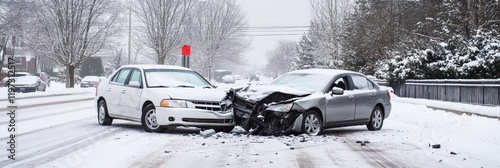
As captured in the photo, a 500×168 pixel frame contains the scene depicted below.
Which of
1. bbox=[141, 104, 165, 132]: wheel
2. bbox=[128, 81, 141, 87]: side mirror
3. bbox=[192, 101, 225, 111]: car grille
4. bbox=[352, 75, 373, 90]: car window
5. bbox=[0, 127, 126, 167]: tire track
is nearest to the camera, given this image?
bbox=[0, 127, 126, 167]: tire track

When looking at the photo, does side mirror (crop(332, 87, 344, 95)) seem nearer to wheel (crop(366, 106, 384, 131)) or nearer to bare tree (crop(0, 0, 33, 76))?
wheel (crop(366, 106, 384, 131))

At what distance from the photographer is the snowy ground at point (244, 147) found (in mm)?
7688

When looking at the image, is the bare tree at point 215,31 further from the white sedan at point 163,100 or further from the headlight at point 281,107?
the headlight at point 281,107

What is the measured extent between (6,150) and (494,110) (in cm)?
1285

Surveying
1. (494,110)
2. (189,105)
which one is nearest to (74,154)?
(189,105)

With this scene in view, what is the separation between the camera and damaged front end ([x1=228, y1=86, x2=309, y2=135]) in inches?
418

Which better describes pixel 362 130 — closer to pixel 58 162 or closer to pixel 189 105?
pixel 189 105

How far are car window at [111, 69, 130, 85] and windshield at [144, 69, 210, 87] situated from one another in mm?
700

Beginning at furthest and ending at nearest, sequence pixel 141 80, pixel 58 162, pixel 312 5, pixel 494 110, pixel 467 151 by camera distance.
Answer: pixel 312 5, pixel 494 110, pixel 141 80, pixel 467 151, pixel 58 162

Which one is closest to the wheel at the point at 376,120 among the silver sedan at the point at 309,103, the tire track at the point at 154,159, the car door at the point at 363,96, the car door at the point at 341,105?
the silver sedan at the point at 309,103

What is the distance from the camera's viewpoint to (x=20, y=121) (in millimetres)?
13859

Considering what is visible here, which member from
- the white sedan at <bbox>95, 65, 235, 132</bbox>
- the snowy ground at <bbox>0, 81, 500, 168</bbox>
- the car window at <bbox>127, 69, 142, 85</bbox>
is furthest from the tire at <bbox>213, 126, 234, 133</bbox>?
the car window at <bbox>127, 69, 142, 85</bbox>

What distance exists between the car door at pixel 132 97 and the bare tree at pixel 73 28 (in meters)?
31.4

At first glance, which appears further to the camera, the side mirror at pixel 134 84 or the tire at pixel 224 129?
the side mirror at pixel 134 84
